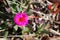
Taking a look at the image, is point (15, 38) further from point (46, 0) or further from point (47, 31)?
point (46, 0)

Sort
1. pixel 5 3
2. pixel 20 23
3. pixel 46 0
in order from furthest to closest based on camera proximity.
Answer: pixel 46 0, pixel 5 3, pixel 20 23

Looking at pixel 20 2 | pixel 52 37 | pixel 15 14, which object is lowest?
pixel 52 37

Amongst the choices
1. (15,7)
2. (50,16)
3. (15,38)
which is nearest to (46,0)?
(50,16)

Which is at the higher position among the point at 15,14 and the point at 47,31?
the point at 15,14

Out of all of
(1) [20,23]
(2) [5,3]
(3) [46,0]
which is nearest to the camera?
(1) [20,23]

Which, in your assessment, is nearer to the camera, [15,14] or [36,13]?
[15,14]

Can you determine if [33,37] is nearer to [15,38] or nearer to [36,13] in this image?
[15,38]
